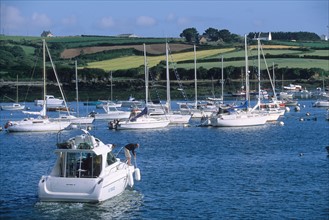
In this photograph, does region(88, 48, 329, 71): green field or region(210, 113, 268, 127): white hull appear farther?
region(88, 48, 329, 71): green field

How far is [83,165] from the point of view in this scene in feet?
98.7

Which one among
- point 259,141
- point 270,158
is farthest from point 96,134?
point 270,158

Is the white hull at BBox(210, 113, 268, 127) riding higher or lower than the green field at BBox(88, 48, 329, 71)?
lower

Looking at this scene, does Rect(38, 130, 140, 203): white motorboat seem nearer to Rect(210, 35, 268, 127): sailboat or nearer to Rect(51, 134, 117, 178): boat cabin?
Rect(51, 134, 117, 178): boat cabin

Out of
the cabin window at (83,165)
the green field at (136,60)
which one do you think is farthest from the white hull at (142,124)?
the green field at (136,60)

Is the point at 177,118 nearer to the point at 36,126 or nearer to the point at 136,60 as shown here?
the point at 36,126

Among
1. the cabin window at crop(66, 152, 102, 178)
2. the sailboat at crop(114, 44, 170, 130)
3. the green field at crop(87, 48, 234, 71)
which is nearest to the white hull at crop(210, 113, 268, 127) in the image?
the sailboat at crop(114, 44, 170, 130)

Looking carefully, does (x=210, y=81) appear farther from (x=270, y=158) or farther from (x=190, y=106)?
(x=270, y=158)

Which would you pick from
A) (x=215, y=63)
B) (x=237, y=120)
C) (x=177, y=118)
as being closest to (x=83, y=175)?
(x=237, y=120)

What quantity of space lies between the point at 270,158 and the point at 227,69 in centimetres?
9625

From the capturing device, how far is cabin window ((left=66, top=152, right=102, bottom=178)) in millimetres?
29828

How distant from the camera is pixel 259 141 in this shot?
5575 cm

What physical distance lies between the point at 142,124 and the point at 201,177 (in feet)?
99.0

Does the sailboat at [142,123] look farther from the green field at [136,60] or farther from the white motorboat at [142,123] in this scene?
the green field at [136,60]
